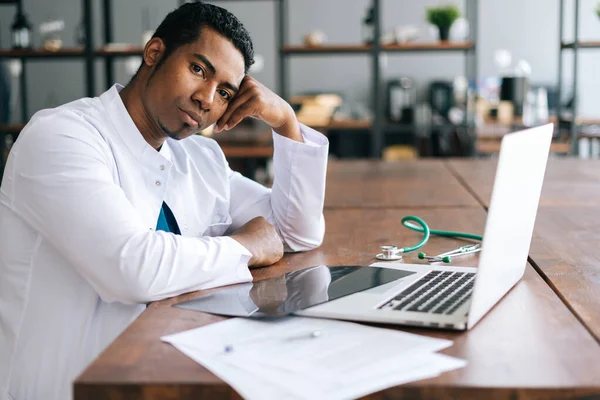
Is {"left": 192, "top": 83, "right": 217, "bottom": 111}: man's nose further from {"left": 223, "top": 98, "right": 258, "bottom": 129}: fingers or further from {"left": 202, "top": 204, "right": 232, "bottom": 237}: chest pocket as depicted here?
{"left": 202, "top": 204, "right": 232, "bottom": 237}: chest pocket

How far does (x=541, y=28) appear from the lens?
28.2 feet

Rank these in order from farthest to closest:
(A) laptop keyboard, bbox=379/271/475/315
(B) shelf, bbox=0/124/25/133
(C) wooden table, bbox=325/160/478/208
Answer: (B) shelf, bbox=0/124/25/133, (C) wooden table, bbox=325/160/478/208, (A) laptop keyboard, bbox=379/271/475/315

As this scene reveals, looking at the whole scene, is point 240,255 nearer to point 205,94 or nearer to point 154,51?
point 205,94

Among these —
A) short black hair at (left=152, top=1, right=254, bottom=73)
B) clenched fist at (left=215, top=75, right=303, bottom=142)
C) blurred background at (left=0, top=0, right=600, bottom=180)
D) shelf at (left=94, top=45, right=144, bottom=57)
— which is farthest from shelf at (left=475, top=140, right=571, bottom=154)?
short black hair at (left=152, top=1, right=254, bottom=73)

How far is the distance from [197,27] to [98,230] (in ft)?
1.47

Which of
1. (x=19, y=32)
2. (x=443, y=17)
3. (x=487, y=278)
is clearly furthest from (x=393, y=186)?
(x=19, y=32)

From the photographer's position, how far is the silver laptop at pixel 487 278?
91cm

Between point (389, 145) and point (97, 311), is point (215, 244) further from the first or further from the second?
point (389, 145)

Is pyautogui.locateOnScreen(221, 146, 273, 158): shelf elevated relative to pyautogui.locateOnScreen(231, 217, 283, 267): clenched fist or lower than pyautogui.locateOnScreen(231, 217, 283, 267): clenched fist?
lower

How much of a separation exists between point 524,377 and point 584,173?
2.34 meters

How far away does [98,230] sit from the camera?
44.3 inches

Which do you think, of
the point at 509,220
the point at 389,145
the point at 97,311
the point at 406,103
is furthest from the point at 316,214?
the point at 389,145

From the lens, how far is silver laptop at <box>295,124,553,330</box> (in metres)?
→ 0.91

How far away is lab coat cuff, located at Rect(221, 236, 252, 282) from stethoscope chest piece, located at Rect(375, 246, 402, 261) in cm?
26
